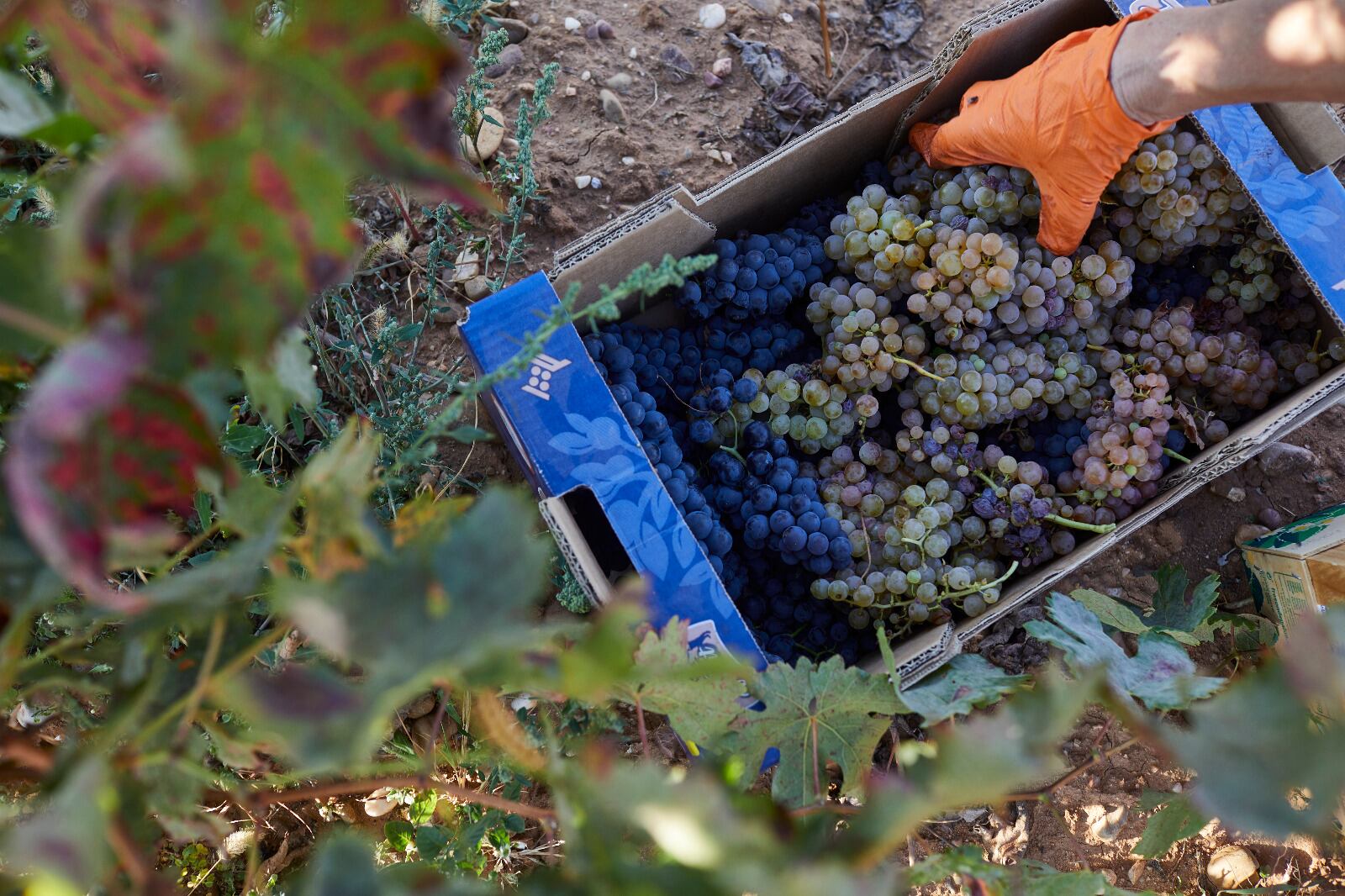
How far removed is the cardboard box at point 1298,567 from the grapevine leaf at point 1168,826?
0.55 m

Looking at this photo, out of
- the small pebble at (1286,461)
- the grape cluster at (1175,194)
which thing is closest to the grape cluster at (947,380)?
the grape cluster at (1175,194)

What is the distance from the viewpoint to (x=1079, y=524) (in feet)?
4.04

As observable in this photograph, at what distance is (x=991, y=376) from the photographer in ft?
4.25

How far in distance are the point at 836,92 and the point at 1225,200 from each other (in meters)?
0.82

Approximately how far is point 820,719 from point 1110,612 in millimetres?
418

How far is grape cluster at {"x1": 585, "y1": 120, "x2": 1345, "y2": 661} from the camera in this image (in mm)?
1279

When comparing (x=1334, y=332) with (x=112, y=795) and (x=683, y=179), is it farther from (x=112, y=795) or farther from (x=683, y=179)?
(x=112, y=795)

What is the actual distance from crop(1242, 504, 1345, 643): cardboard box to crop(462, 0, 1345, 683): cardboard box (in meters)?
0.18

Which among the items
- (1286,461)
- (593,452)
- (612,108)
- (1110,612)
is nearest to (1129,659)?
(1110,612)

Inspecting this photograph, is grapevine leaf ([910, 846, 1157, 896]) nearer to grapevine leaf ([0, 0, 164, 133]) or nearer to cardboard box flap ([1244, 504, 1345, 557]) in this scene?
grapevine leaf ([0, 0, 164, 133])

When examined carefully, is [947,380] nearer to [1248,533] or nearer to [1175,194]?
[1175,194]

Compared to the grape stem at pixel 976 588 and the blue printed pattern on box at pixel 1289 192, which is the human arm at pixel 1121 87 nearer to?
the blue printed pattern on box at pixel 1289 192

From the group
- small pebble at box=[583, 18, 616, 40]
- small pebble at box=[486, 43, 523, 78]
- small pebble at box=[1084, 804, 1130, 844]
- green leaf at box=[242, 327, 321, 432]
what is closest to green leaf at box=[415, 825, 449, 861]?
green leaf at box=[242, 327, 321, 432]

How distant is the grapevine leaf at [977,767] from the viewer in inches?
15.2
